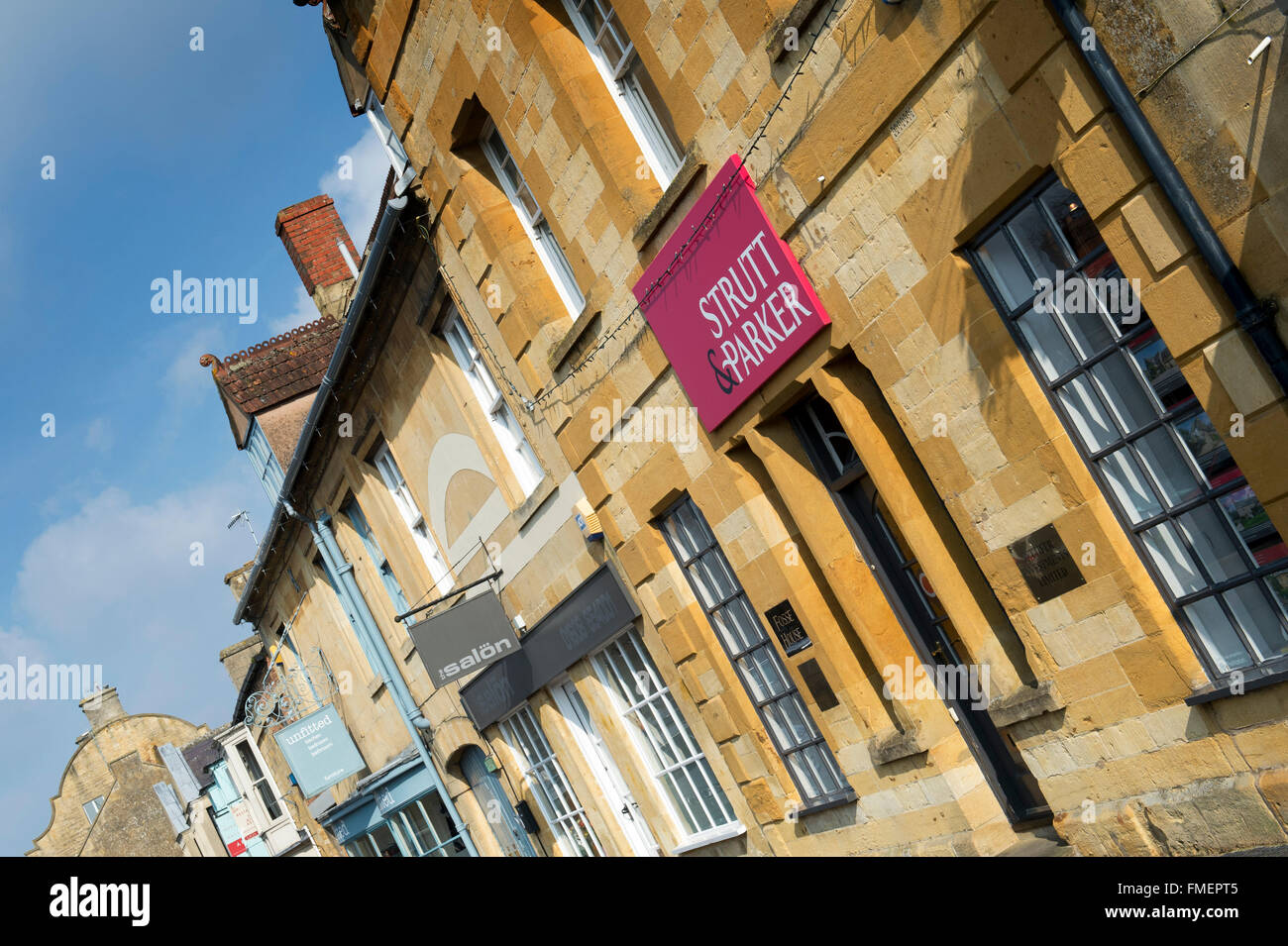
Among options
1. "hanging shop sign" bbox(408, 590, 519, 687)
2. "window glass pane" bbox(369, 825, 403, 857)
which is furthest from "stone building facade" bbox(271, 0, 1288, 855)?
"window glass pane" bbox(369, 825, 403, 857)

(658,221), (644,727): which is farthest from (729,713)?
(658,221)

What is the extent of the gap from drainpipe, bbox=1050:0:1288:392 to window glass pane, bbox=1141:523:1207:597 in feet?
3.54

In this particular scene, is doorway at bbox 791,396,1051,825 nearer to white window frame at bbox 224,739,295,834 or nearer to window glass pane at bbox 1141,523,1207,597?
window glass pane at bbox 1141,523,1207,597

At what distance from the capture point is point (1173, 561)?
213 inches

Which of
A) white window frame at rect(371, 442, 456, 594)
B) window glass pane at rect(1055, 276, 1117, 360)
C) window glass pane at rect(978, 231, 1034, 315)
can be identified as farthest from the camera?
white window frame at rect(371, 442, 456, 594)

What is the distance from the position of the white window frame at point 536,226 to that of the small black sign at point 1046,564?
5568 millimetres

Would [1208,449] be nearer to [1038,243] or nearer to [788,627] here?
[1038,243]

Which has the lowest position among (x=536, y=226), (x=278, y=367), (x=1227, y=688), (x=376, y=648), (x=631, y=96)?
(x=1227, y=688)

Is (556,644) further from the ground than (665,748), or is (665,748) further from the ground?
(556,644)

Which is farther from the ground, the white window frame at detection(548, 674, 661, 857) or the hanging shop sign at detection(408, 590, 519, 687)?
Result: the hanging shop sign at detection(408, 590, 519, 687)

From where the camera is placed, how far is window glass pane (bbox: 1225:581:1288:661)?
500 cm

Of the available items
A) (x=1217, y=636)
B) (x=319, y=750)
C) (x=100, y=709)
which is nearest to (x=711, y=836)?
(x=1217, y=636)

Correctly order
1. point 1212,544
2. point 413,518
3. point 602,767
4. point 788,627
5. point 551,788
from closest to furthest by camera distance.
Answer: point 1212,544, point 788,627, point 602,767, point 551,788, point 413,518

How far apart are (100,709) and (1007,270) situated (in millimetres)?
50905
